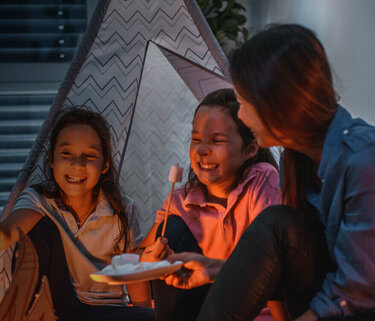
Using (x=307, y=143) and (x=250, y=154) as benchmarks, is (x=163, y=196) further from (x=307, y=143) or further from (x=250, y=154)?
(x=307, y=143)

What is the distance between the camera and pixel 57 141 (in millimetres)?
1143

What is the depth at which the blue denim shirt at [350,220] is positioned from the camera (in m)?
0.65

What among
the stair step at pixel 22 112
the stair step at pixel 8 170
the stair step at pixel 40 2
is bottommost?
the stair step at pixel 8 170

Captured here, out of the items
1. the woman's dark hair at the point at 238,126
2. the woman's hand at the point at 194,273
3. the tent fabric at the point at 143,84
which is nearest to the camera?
the woman's hand at the point at 194,273

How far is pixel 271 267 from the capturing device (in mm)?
682

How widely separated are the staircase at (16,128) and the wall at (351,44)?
1.44 meters

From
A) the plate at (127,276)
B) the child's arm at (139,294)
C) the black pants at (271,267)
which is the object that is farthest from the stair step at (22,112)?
the black pants at (271,267)

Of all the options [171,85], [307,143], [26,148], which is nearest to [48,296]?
[307,143]

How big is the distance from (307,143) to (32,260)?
484 millimetres

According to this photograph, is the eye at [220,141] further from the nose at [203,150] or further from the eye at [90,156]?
the eye at [90,156]

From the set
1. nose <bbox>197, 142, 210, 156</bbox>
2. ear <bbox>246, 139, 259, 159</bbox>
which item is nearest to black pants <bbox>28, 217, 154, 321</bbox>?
nose <bbox>197, 142, 210, 156</bbox>

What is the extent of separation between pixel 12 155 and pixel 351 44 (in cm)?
173

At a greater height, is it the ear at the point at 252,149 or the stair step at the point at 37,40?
the stair step at the point at 37,40

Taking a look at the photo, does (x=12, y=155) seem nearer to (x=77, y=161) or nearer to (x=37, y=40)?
(x=37, y=40)
